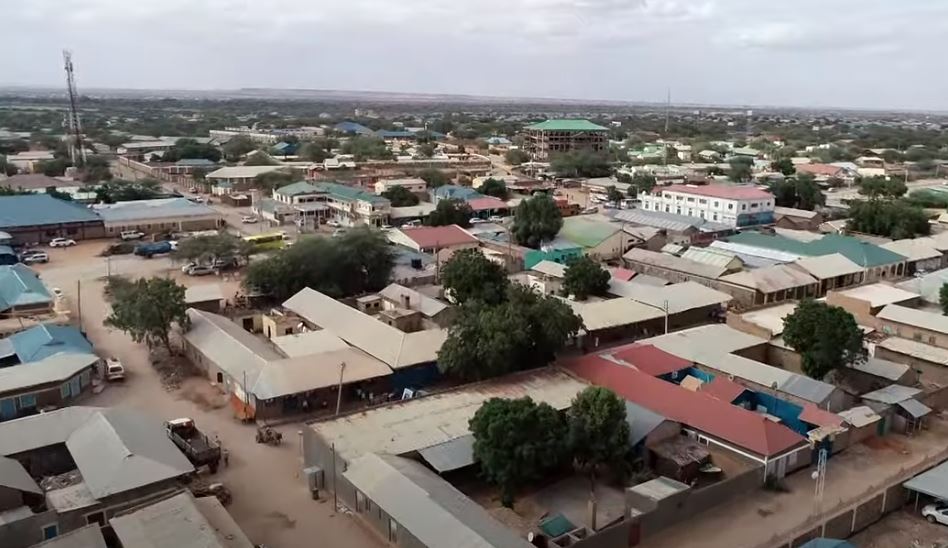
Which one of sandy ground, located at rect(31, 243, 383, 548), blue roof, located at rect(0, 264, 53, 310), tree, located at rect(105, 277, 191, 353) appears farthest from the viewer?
blue roof, located at rect(0, 264, 53, 310)

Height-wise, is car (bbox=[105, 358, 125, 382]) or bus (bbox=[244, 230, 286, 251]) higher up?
bus (bbox=[244, 230, 286, 251])

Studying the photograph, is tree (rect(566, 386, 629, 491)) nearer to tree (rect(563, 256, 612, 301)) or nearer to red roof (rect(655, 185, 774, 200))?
tree (rect(563, 256, 612, 301))

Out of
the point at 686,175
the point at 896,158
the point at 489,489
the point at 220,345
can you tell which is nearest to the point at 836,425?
the point at 489,489

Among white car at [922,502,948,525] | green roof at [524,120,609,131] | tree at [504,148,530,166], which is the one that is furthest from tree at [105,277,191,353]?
green roof at [524,120,609,131]

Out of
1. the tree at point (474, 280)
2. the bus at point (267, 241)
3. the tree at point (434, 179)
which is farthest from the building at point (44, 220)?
the tree at point (474, 280)

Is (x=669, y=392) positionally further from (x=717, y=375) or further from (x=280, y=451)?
(x=280, y=451)

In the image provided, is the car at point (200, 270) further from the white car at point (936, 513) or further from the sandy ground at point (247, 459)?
the white car at point (936, 513)

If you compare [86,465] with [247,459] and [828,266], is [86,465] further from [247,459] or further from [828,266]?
[828,266]

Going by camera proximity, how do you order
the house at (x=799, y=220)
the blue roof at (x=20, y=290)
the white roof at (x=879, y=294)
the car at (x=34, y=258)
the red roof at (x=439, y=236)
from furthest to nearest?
the house at (x=799, y=220), the red roof at (x=439, y=236), the car at (x=34, y=258), the blue roof at (x=20, y=290), the white roof at (x=879, y=294)
